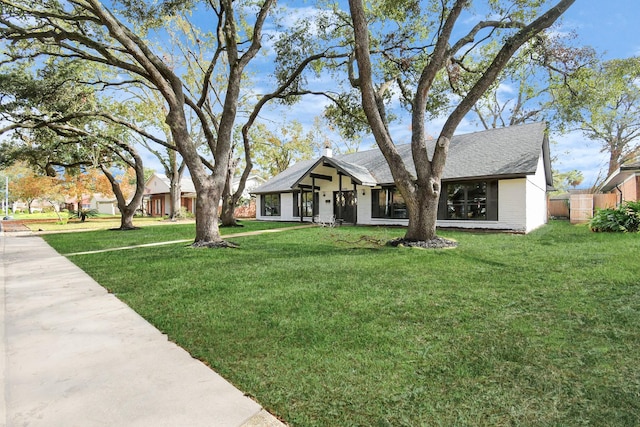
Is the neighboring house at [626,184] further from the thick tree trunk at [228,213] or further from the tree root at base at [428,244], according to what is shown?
the thick tree trunk at [228,213]

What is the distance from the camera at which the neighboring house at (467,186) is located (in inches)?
534

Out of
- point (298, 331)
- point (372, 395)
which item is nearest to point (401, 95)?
point (298, 331)

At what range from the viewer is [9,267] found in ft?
23.7

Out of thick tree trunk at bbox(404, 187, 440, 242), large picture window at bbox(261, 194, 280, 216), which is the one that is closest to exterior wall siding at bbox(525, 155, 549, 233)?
thick tree trunk at bbox(404, 187, 440, 242)

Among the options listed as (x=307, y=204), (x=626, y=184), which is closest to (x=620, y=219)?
(x=626, y=184)

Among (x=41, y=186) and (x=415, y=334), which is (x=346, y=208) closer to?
(x=415, y=334)

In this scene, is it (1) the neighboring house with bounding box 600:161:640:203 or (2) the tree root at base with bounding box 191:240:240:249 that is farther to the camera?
(1) the neighboring house with bounding box 600:161:640:203

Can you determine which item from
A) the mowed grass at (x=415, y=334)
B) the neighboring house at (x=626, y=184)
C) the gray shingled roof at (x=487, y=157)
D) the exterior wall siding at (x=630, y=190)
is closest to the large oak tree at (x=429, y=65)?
the mowed grass at (x=415, y=334)

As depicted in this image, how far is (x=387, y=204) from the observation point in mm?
17516

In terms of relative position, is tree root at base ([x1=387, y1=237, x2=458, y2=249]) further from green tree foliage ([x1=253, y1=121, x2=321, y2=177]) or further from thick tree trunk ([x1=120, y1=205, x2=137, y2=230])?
green tree foliage ([x1=253, y1=121, x2=321, y2=177])

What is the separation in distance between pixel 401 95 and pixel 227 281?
405 inches

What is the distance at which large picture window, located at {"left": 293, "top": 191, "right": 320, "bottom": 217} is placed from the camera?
21047 mm

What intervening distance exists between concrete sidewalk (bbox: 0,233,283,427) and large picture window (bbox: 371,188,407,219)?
47.4ft

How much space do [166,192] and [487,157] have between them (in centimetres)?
3286
